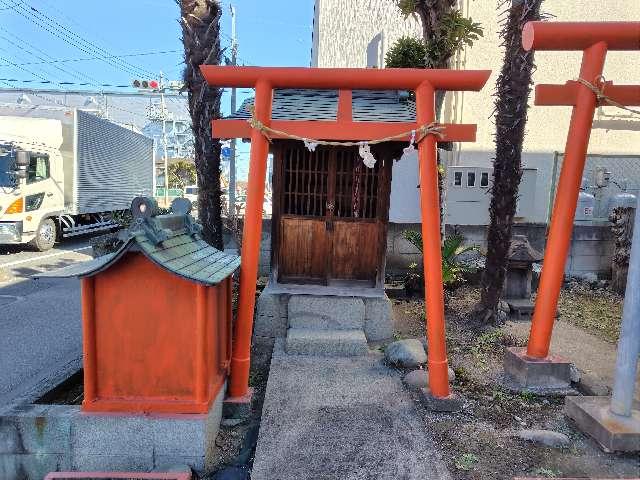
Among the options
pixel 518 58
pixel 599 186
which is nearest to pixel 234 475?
pixel 518 58

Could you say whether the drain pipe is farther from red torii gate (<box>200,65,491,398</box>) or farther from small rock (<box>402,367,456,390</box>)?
small rock (<box>402,367,456,390</box>)

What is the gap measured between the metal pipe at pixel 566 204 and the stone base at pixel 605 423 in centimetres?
81

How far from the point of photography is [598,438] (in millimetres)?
3568

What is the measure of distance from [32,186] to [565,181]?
14.0 metres

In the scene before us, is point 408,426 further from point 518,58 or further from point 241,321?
point 518,58

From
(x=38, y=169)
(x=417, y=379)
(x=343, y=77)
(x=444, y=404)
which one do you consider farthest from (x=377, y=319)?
(x=38, y=169)

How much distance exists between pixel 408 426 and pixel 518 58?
5.35m

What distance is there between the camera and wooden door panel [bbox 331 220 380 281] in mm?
6316

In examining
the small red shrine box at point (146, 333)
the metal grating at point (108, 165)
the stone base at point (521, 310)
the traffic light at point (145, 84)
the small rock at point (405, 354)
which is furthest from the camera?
the traffic light at point (145, 84)

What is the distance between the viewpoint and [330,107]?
5008 mm

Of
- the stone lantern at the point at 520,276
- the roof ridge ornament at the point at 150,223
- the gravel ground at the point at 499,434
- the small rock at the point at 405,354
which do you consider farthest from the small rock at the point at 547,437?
the stone lantern at the point at 520,276

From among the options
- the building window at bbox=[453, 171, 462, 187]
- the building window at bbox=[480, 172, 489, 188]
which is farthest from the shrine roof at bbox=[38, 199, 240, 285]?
the building window at bbox=[480, 172, 489, 188]

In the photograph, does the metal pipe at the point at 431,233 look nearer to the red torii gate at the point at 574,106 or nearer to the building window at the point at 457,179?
the red torii gate at the point at 574,106

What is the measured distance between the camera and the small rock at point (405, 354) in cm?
504
